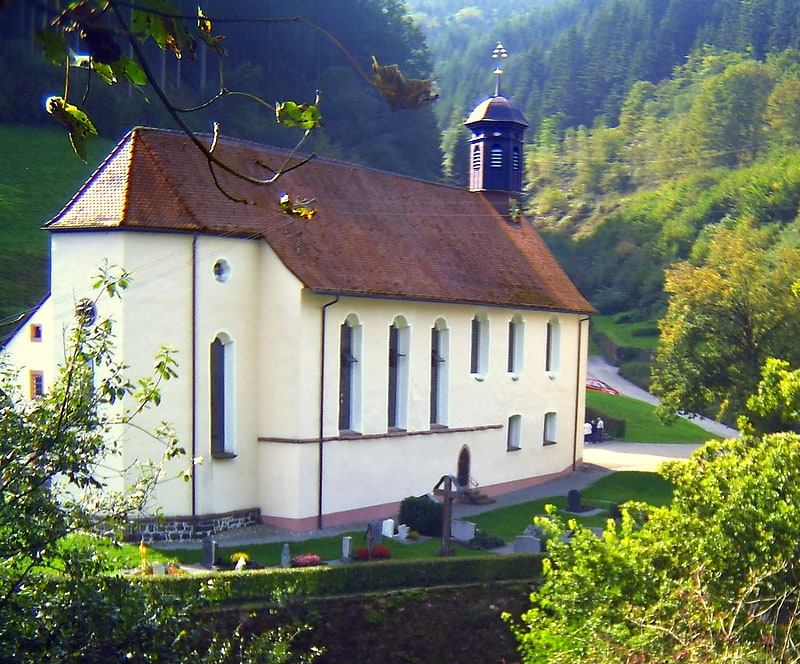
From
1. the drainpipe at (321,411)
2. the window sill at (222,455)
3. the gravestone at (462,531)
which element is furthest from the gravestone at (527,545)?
the window sill at (222,455)

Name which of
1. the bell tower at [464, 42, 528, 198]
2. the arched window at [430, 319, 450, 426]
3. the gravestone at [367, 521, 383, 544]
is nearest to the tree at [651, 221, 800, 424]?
the bell tower at [464, 42, 528, 198]

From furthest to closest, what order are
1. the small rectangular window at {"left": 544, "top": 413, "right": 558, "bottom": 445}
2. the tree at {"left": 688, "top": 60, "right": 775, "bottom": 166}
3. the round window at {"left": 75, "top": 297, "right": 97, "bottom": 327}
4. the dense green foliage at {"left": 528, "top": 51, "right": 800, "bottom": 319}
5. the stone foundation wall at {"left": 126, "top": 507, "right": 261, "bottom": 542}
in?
the tree at {"left": 688, "top": 60, "right": 775, "bottom": 166} < the dense green foliage at {"left": 528, "top": 51, "right": 800, "bottom": 319} < the small rectangular window at {"left": 544, "top": 413, "right": 558, "bottom": 445} < the stone foundation wall at {"left": 126, "top": 507, "right": 261, "bottom": 542} < the round window at {"left": 75, "top": 297, "right": 97, "bottom": 327}

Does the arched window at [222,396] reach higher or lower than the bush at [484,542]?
higher

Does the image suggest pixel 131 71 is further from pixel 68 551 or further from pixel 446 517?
pixel 446 517

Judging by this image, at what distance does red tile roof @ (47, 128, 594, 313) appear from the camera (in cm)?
2456

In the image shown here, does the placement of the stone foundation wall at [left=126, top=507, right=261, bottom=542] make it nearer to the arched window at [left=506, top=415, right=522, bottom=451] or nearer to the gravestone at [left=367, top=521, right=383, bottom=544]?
the gravestone at [left=367, top=521, right=383, bottom=544]

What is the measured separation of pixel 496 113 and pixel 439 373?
11033 mm

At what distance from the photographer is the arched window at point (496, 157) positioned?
36.6 meters

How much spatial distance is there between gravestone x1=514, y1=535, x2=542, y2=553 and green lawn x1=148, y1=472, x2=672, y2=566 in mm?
871

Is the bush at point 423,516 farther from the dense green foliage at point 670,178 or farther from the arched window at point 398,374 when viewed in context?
the dense green foliage at point 670,178

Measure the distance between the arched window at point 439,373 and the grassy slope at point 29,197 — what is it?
18025mm

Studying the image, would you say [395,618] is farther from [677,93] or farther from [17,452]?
[677,93]

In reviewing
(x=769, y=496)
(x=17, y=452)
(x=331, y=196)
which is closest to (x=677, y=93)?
(x=331, y=196)

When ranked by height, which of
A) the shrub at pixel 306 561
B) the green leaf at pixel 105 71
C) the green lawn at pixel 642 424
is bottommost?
the green lawn at pixel 642 424
